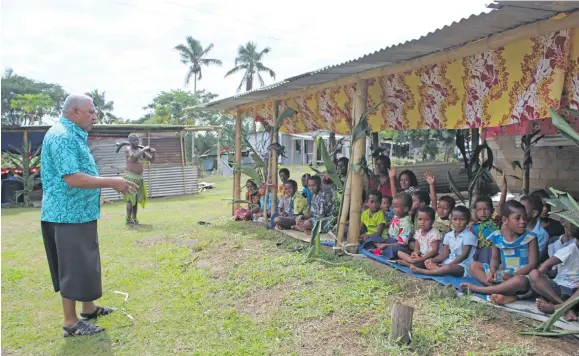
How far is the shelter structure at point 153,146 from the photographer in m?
13.1

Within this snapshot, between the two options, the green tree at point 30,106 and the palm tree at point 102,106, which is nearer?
the green tree at point 30,106

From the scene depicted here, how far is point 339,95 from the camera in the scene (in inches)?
260

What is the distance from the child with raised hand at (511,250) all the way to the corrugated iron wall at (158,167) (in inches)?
482

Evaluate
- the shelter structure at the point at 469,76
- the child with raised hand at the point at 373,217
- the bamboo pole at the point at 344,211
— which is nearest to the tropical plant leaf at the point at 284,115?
the shelter structure at the point at 469,76

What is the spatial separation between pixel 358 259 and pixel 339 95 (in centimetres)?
274

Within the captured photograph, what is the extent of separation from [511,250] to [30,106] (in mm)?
35860

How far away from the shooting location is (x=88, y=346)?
342cm

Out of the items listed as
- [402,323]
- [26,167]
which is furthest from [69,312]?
[26,167]

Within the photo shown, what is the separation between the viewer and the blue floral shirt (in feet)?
11.0

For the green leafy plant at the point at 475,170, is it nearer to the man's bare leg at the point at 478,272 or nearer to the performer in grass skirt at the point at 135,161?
the man's bare leg at the point at 478,272

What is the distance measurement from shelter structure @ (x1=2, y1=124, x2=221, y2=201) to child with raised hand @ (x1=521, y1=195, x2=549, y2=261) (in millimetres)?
11463

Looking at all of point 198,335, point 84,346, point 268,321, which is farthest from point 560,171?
point 84,346

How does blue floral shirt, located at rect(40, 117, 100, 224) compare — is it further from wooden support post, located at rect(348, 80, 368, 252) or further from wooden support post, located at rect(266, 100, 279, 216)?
wooden support post, located at rect(266, 100, 279, 216)

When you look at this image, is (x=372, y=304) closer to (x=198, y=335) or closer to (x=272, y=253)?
(x=198, y=335)
